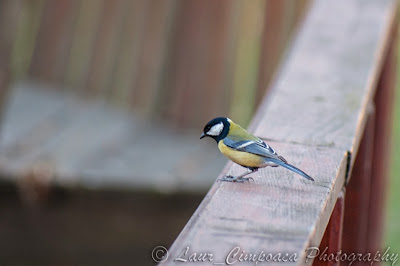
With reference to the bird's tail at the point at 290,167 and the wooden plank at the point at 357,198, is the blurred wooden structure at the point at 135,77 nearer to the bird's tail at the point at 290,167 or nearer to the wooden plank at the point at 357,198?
the wooden plank at the point at 357,198

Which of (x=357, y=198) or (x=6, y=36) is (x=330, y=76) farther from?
(x=6, y=36)

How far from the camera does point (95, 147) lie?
488 cm

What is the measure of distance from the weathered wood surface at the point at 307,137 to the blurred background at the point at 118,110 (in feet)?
4.66

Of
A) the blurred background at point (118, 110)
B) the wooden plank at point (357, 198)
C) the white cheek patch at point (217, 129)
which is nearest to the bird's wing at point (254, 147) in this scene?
the white cheek patch at point (217, 129)

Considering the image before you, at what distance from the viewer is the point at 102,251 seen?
4.78 metres

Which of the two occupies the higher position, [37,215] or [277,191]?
[277,191]

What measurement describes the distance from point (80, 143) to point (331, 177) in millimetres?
3474

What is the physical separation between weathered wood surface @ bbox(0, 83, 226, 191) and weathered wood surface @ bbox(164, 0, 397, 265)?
1.76 meters

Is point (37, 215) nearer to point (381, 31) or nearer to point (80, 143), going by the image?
point (80, 143)

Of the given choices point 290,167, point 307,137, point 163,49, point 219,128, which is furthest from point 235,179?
point 163,49

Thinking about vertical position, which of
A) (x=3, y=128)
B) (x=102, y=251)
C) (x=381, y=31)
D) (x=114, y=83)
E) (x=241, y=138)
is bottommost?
(x=102, y=251)

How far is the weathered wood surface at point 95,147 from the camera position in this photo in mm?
4430

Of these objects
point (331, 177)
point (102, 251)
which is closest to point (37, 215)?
point (102, 251)

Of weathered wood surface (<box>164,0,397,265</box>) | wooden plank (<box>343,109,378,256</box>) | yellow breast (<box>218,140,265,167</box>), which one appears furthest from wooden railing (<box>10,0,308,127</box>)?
yellow breast (<box>218,140,265,167</box>)
